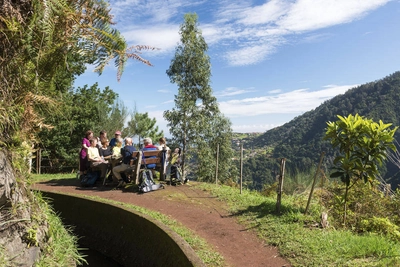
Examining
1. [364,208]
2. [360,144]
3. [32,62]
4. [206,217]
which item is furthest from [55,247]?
[364,208]

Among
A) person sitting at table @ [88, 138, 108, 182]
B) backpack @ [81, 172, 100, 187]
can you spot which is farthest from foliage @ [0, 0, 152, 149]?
backpack @ [81, 172, 100, 187]

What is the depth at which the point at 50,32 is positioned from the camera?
3.94 m

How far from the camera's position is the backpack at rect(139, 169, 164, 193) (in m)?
8.44

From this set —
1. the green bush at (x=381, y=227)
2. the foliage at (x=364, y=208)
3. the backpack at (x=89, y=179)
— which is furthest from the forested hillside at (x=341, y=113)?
the green bush at (x=381, y=227)

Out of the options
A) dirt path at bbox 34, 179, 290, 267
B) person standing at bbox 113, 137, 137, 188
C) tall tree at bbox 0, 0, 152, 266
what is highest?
tall tree at bbox 0, 0, 152, 266

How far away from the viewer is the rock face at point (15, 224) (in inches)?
136

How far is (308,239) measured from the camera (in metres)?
5.06

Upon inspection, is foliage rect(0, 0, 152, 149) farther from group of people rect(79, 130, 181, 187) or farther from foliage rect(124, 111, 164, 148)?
foliage rect(124, 111, 164, 148)

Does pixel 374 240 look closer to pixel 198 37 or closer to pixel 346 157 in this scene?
pixel 346 157

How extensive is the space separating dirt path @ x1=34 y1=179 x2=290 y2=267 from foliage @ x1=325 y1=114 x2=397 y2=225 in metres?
→ 1.95

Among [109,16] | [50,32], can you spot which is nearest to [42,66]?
[50,32]

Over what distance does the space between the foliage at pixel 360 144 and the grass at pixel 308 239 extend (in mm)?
884

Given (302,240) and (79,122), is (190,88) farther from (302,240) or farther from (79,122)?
(302,240)

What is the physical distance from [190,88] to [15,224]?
20020 millimetres
